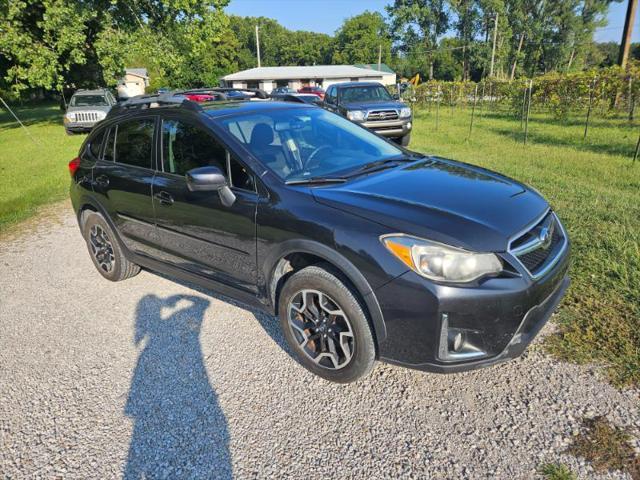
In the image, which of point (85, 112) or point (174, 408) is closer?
point (174, 408)

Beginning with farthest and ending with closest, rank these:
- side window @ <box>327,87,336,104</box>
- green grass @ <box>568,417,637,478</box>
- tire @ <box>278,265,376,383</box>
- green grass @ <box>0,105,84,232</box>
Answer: side window @ <box>327,87,336,104</box> < green grass @ <box>0,105,84,232</box> < tire @ <box>278,265,376,383</box> < green grass @ <box>568,417,637,478</box>

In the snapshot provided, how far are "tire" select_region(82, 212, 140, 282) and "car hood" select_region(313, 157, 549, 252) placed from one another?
2506mm

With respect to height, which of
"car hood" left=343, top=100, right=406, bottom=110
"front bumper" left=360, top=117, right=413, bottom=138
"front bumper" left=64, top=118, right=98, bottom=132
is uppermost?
"car hood" left=343, top=100, right=406, bottom=110

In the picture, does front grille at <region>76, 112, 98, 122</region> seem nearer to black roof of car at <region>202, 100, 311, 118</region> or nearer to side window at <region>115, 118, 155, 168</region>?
side window at <region>115, 118, 155, 168</region>

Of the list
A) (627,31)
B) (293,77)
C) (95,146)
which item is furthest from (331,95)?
(293,77)

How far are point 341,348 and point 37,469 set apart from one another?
5.71 ft

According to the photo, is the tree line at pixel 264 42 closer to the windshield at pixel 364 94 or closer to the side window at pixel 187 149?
the windshield at pixel 364 94

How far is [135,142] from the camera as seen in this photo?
4.03 metres

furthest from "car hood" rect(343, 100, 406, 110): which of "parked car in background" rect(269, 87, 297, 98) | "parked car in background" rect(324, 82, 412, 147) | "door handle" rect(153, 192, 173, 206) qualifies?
"door handle" rect(153, 192, 173, 206)

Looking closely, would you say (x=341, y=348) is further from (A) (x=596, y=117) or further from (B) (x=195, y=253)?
(A) (x=596, y=117)

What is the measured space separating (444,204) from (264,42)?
353 ft

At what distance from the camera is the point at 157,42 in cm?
2014

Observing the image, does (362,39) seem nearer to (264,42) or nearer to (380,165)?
(264,42)

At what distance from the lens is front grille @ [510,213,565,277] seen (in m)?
2.54
